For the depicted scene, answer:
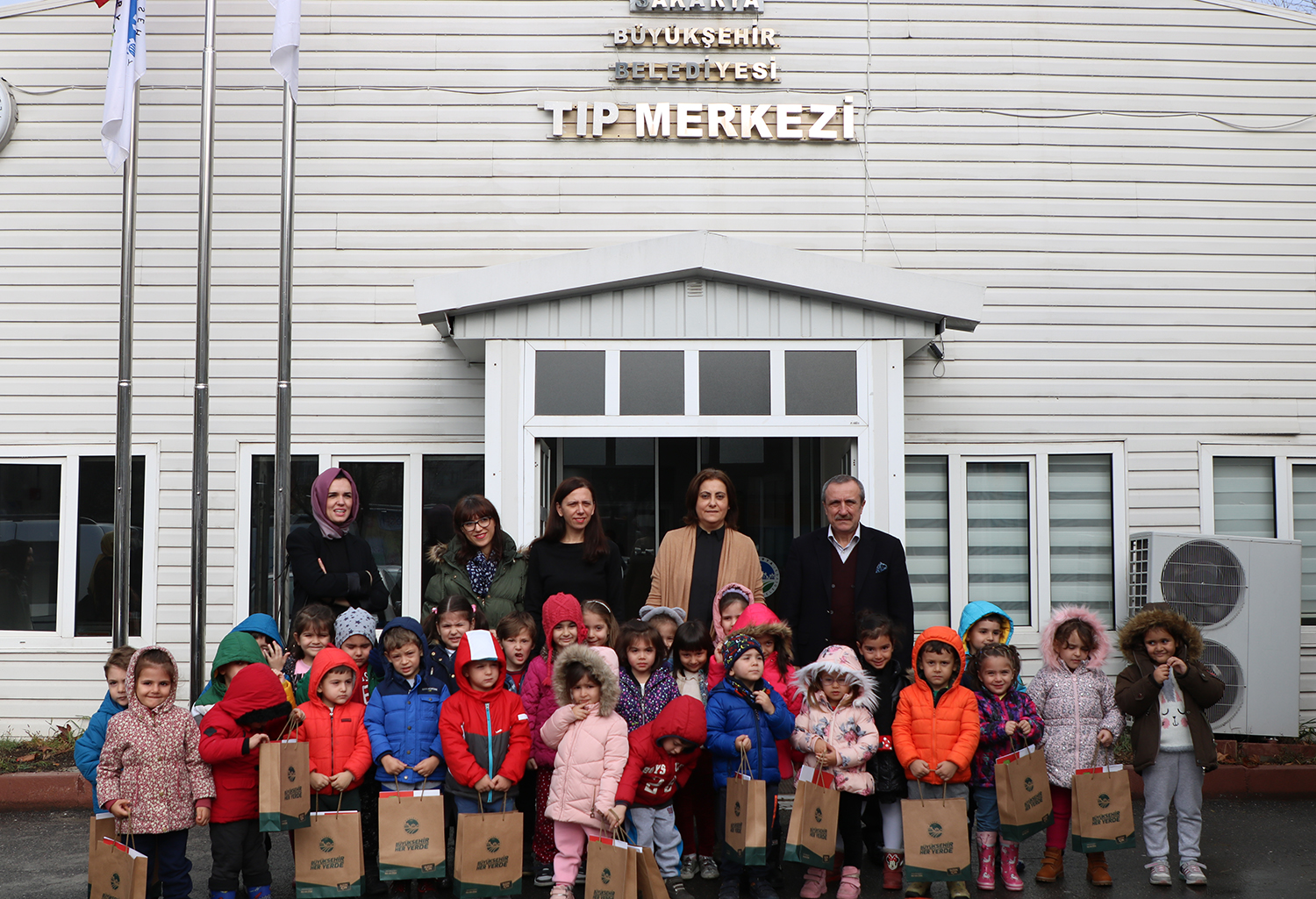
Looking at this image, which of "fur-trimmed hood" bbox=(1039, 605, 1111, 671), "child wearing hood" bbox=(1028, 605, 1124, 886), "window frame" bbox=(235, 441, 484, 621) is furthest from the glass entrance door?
"child wearing hood" bbox=(1028, 605, 1124, 886)

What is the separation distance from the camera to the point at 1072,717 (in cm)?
508

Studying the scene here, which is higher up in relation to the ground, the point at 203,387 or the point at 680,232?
the point at 680,232

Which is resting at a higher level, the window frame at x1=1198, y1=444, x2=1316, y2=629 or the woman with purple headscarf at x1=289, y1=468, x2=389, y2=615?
the window frame at x1=1198, y1=444, x2=1316, y2=629

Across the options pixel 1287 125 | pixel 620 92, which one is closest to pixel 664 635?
pixel 620 92

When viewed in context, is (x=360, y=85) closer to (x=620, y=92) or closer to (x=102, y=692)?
(x=620, y=92)

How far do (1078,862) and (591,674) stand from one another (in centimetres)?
281

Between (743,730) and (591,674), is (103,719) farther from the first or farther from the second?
(743,730)

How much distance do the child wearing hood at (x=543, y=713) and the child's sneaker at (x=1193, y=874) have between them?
2919mm

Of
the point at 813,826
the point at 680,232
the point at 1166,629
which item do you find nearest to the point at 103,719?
the point at 813,826

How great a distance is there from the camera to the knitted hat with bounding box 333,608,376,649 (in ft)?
16.5

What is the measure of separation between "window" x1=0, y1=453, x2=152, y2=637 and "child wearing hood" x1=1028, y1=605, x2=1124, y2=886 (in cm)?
647

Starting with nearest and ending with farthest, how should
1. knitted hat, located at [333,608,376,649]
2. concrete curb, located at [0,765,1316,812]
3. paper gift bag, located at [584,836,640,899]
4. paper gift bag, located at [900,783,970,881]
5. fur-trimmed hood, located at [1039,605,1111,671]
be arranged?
paper gift bag, located at [584,836,640,899] < paper gift bag, located at [900,783,970,881] < knitted hat, located at [333,608,376,649] < fur-trimmed hood, located at [1039,605,1111,671] < concrete curb, located at [0,765,1316,812]

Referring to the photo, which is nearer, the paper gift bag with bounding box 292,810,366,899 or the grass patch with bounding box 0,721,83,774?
the paper gift bag with bounding box 292,810,366,899

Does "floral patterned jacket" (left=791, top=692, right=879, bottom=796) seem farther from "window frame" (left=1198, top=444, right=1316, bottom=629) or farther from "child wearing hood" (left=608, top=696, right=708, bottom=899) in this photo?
"window frame" (left=1198, top=444, right=1316, bottom=629)
